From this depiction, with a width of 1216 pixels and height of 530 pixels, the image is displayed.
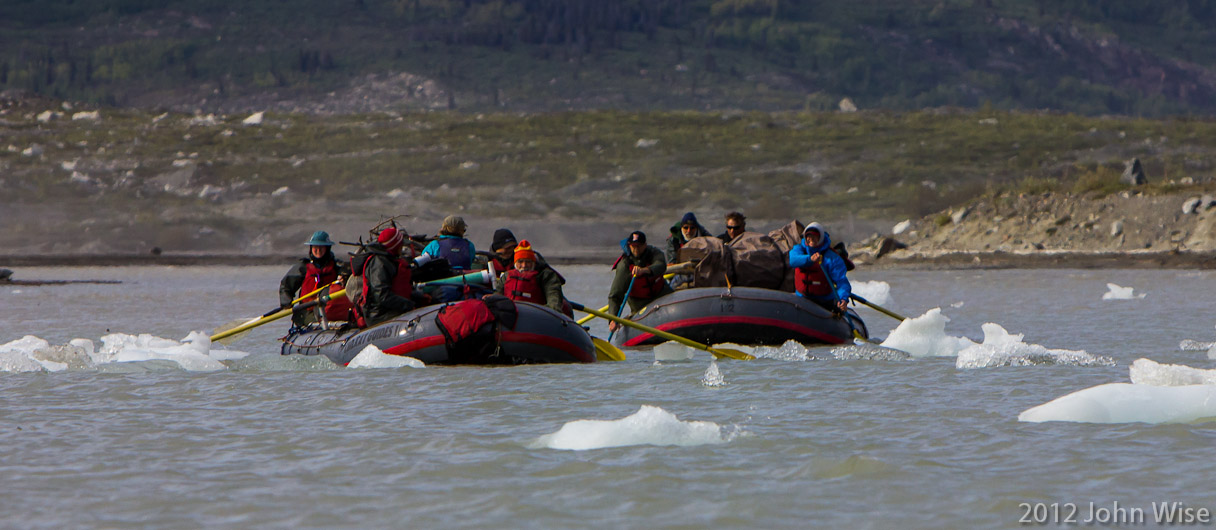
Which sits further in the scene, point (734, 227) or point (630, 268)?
point (734, 227)

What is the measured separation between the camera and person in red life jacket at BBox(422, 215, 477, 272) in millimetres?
14594

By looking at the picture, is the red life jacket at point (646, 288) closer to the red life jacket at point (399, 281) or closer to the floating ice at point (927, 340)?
the floating ice at point (927, 340)

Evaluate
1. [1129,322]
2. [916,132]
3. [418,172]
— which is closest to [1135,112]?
[916,132]

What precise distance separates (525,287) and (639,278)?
7.12 ft

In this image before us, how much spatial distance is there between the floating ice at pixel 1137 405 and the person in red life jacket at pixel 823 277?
5.93 m

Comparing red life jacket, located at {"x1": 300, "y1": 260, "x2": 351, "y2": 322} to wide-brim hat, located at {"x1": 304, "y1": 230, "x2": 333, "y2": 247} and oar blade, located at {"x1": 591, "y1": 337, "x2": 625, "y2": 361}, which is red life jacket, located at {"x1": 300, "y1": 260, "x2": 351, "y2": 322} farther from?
oar blade, located at {"x1": 591, "y1": 337, "x2": 625, "y2": 361}

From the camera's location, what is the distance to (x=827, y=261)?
608 inches

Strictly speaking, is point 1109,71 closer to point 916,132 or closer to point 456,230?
point 916,132

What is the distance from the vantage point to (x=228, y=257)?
1714 inches

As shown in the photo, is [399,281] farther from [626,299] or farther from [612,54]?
[612,54]

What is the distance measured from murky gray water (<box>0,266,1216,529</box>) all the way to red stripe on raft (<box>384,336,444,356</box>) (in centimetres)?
23

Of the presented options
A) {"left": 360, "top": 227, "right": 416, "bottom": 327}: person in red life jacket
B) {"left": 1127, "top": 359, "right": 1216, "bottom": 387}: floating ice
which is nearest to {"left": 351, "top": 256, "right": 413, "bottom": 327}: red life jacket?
{"left": 360, "top": 227, "right": 416, "bottom": 327}: person in red life jacket

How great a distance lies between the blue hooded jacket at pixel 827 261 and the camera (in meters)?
15.2

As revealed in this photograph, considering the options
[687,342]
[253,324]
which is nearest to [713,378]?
[687,342]
